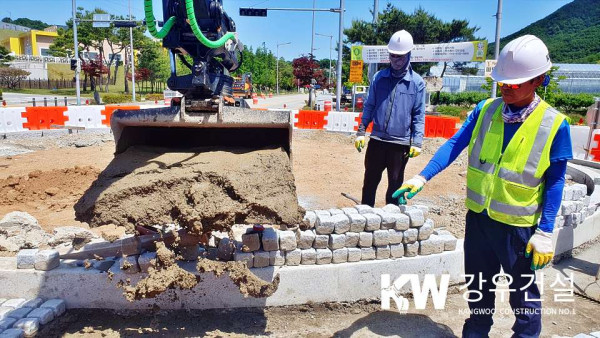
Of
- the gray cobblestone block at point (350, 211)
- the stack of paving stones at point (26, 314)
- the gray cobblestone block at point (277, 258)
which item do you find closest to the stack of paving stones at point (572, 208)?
the gray cobblestone block at point (350, 211)

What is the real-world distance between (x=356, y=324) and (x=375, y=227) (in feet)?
2.73

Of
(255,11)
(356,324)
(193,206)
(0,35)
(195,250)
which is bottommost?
(356,324)

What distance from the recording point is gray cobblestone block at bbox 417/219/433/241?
388 centimetres

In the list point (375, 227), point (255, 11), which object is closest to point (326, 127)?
point (255, 11)

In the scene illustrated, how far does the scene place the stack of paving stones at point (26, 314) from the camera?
3.08 m

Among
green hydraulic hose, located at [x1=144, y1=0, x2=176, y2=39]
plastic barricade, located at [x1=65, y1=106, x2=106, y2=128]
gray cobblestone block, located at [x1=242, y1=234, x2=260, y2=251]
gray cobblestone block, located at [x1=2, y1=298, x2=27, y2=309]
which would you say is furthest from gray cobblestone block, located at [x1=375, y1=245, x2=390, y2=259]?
plastic barricade, located at [x1=65, y1=106, x2=106, y2=128]

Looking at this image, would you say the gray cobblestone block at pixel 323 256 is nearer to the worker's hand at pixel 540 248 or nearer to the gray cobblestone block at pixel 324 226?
the gray cobblestone block at pixel 324 226

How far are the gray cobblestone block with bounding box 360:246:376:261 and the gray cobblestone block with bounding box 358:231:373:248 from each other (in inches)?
1.8

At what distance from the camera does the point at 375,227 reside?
3.74 meters

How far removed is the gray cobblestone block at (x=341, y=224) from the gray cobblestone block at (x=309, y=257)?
0.89ft

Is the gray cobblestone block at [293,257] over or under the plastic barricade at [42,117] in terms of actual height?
under

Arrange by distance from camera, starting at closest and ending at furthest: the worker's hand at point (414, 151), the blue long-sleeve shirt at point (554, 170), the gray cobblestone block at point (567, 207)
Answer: the blue long-sleeve shirt at point (554, 170), the worker's hand at point (414, 151), the gray cobblestone block at point (567, 207)

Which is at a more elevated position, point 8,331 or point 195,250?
point 195,250

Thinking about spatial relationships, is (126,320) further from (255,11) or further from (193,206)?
(255,11)
